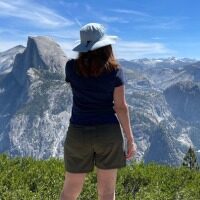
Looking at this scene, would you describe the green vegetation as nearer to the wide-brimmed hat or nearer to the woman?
the woman

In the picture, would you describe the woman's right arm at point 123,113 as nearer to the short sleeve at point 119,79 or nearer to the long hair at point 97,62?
the short sleeve at point 119,79

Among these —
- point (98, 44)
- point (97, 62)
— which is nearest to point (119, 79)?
point (97, 62)

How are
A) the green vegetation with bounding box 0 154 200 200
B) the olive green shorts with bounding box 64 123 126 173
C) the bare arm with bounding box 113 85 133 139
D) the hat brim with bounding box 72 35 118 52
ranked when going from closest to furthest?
the hat brim with bounding box 72 35 118 52 → the bare arm with bounding box 113 85 133 139 → the olive green shorts with bounding box 64 123 126 173 → the green vegetation with bounding box 0 154 200 200

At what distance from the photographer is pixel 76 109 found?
6.85m

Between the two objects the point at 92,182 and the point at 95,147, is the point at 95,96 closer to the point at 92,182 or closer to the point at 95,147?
the point at 95,147


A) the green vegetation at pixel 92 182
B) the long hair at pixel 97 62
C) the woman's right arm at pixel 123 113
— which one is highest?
the long hair at pixel 97 62

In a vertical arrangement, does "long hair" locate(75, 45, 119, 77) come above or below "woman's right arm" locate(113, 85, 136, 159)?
above

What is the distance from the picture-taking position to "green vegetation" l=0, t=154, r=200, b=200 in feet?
32.4

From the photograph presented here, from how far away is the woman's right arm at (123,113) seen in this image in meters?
6.63

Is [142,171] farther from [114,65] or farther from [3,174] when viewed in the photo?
[114,65]

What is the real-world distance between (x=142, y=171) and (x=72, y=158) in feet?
16.4

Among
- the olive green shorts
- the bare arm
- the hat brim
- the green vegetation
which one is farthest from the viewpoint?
the green vegetation

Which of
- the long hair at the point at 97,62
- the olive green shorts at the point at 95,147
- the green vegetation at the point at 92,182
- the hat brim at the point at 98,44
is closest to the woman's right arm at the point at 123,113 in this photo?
the olive green shorts at the point at 95,147

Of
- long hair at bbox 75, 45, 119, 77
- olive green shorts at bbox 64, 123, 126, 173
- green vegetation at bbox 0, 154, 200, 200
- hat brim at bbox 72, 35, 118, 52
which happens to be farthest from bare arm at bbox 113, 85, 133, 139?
green vegetation at bbox 0, 154, 200, 200
